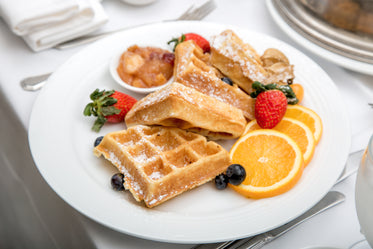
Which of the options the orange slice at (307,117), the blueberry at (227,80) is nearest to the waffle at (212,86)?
the blueberry at (227,80)

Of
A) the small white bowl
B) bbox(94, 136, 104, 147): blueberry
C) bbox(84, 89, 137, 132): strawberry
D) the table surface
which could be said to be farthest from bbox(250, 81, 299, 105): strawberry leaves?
bbox(94, 136, 104, 147): blueberry

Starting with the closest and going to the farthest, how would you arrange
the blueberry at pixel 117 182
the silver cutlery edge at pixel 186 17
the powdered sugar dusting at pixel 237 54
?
the blueberry at pixel 117 182 → the powdered sugar dusting at pixel 237 54 → the silver cutlery edge at pixel 186 17

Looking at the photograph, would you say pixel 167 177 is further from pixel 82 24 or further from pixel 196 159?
pixel 82 24

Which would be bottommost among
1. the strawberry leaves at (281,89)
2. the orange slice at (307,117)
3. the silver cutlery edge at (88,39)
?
the silver cutlery edge at (88,39)

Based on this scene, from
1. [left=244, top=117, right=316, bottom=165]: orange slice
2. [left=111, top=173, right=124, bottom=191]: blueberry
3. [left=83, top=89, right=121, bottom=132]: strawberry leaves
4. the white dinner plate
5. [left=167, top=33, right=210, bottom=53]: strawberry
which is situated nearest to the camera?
the white dinner plate

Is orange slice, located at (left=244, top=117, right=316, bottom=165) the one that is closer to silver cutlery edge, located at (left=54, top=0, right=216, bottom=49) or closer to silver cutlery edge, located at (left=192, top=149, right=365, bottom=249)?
silver cutlery edge, located at (left=192, top=149, right=365, bottom=249)

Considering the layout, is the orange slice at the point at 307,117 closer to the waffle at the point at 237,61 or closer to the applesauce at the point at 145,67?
the waffle at the point at 237,61
